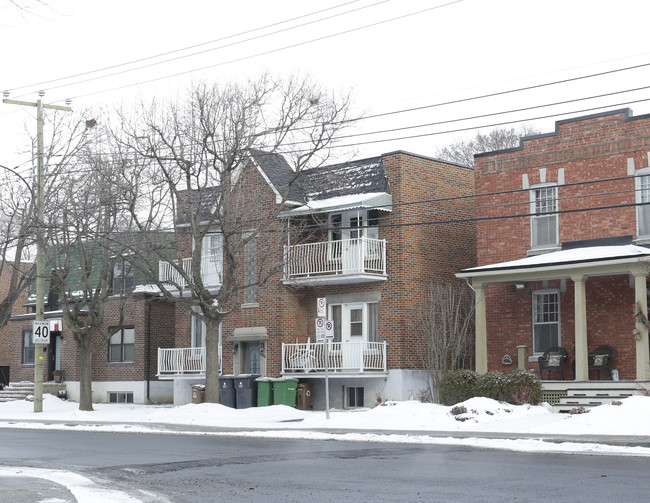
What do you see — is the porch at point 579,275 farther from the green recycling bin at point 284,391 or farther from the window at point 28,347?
the window at point 28,347

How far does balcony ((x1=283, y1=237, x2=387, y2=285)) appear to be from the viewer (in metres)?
30.7

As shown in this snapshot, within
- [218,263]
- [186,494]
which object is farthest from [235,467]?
[218,263]

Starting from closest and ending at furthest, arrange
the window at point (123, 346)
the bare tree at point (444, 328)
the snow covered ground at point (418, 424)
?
the snow covered ground at point (418, 424)
the bare tree at point (444, 328)
the window at point (123, 346)

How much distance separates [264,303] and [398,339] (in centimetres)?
552

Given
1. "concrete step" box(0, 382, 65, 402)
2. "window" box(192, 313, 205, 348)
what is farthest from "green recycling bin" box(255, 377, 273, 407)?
"concrete step" box(0, 382, 65, 402)

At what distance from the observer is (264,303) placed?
33562mm

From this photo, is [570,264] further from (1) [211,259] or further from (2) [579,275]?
(1) [211,259]

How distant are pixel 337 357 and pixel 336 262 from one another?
3210 millimetres

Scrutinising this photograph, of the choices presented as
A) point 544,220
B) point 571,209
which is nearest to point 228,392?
point 544,220

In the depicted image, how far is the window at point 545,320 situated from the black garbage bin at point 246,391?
9.38 m

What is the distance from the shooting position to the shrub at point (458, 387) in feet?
82.9

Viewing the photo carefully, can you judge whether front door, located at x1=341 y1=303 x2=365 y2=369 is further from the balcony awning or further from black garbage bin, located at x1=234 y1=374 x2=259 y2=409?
the balcony awning

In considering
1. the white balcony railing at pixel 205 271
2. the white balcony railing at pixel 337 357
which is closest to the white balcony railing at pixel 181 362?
the white balcony railing at pixel 205 271

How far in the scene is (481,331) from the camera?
2783 centimetres
